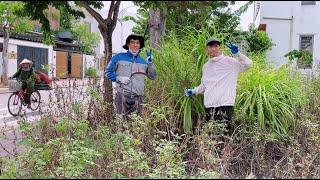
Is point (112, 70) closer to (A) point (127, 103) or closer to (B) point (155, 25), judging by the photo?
(A) point (127, 103)

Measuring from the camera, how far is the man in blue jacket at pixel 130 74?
587 centimetres

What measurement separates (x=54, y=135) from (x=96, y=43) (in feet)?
119

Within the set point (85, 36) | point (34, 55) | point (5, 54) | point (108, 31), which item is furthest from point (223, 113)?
point (85, 36)

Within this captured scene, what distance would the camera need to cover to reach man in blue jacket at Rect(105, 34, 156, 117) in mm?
5871

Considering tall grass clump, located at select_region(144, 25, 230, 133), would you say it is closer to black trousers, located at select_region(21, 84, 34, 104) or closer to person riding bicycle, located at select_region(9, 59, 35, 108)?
person riding bicycle, located at select_region(9, 59, 35, 108)

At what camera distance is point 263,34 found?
19.5 metres

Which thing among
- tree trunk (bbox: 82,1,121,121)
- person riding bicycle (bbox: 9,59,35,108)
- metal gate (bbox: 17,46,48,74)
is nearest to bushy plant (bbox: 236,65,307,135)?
tree trunk (bbox: 82,1,121,121)

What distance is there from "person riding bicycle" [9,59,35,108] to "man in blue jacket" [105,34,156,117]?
568 cm

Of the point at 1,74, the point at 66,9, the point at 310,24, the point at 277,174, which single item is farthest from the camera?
the point at 1,74

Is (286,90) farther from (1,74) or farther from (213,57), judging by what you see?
(1,74)

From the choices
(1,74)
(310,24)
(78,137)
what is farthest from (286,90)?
Result: (1,74)

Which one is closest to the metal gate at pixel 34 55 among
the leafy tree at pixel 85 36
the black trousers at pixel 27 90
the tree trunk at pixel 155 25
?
the leafy tree at pixel 85 36

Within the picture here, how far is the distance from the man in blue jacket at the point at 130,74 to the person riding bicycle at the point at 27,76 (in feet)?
18.6

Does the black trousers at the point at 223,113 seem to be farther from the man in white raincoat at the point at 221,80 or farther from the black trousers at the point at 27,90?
the black trousers at the point at 27,90
